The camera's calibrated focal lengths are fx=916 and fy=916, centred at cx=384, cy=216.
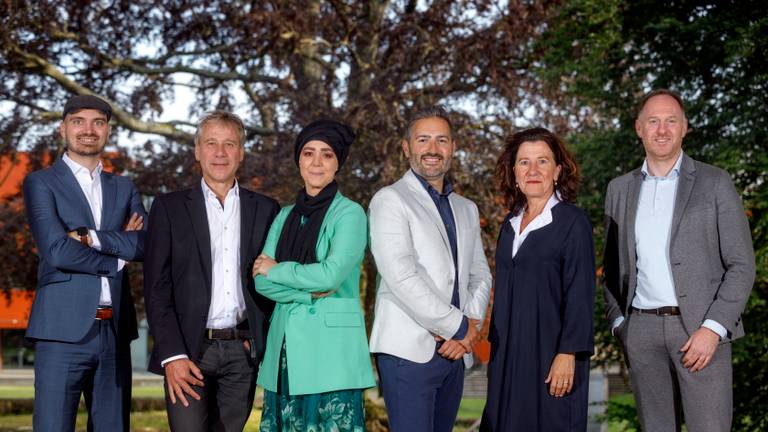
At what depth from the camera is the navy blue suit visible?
4.52 metres

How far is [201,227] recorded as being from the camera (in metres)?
4.40

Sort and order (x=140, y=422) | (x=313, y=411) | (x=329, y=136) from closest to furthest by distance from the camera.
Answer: (x=313, y=411) < (x=329, y=136) < (x=140, y=422)

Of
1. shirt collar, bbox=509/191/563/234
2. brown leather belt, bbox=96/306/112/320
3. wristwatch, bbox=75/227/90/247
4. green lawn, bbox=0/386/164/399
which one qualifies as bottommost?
green lawn, bbox=0/386/164/399

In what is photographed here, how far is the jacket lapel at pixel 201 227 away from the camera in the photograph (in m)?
4.35

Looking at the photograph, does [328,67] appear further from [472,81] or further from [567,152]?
[567,152]

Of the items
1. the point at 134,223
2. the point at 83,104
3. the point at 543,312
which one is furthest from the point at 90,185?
the point at 543,312

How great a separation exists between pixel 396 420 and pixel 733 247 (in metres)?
1.77

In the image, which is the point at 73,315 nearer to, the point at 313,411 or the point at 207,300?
the point at 207,300

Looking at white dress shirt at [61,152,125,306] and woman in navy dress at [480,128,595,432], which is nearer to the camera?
woman in navy dress at [480,128,595,432]

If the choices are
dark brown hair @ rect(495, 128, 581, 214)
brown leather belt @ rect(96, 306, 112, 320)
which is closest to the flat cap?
brown leather belt @ rect(96, 306, 112, 320)

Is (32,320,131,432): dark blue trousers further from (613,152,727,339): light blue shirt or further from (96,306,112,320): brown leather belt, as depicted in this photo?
(613,152,727,339): light blue shirt

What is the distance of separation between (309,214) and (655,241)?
1676 mm

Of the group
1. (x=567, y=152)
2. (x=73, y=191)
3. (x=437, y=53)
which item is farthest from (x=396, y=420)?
(x=437, y=53)

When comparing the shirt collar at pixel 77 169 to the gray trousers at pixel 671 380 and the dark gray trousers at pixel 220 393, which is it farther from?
the gray trousers at pixel 671 380
